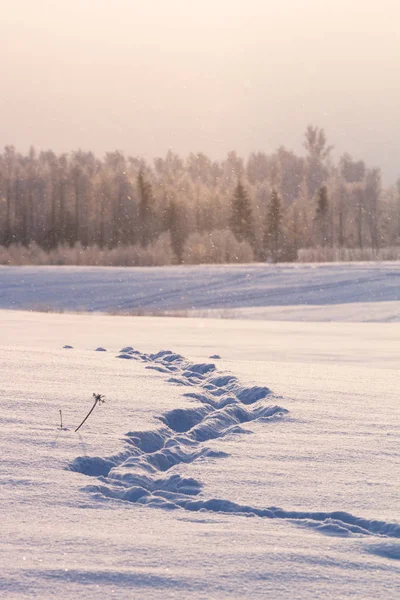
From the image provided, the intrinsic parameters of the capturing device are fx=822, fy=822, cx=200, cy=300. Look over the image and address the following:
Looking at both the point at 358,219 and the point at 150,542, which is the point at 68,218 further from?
the point at 150,542

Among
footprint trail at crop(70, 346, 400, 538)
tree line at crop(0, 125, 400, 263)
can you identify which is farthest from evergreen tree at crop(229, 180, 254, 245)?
footprint trail at crop(70, 346, 400, 538)

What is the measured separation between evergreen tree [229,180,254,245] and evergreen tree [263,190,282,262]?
3.42ft

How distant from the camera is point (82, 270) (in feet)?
75.4

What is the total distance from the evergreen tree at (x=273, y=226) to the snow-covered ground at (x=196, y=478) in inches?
1749

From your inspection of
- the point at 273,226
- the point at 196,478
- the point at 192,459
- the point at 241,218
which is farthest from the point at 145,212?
A: the point at 196,478

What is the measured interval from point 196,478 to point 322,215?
169 feet

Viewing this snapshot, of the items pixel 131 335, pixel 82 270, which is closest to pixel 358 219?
pixel 82 270

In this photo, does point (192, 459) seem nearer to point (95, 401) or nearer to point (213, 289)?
point (95, 401)

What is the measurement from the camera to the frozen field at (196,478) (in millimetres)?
1851

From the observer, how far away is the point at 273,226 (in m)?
49.8

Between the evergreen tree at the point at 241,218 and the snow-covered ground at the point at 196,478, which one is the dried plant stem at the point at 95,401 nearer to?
the snow-covered ground at the point at 196,478

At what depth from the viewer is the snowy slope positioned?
689 inches

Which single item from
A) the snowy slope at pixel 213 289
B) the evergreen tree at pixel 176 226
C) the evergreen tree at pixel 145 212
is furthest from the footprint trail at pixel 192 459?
the evergreen tree at pixel 176 226

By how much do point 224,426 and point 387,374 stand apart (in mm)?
1898
